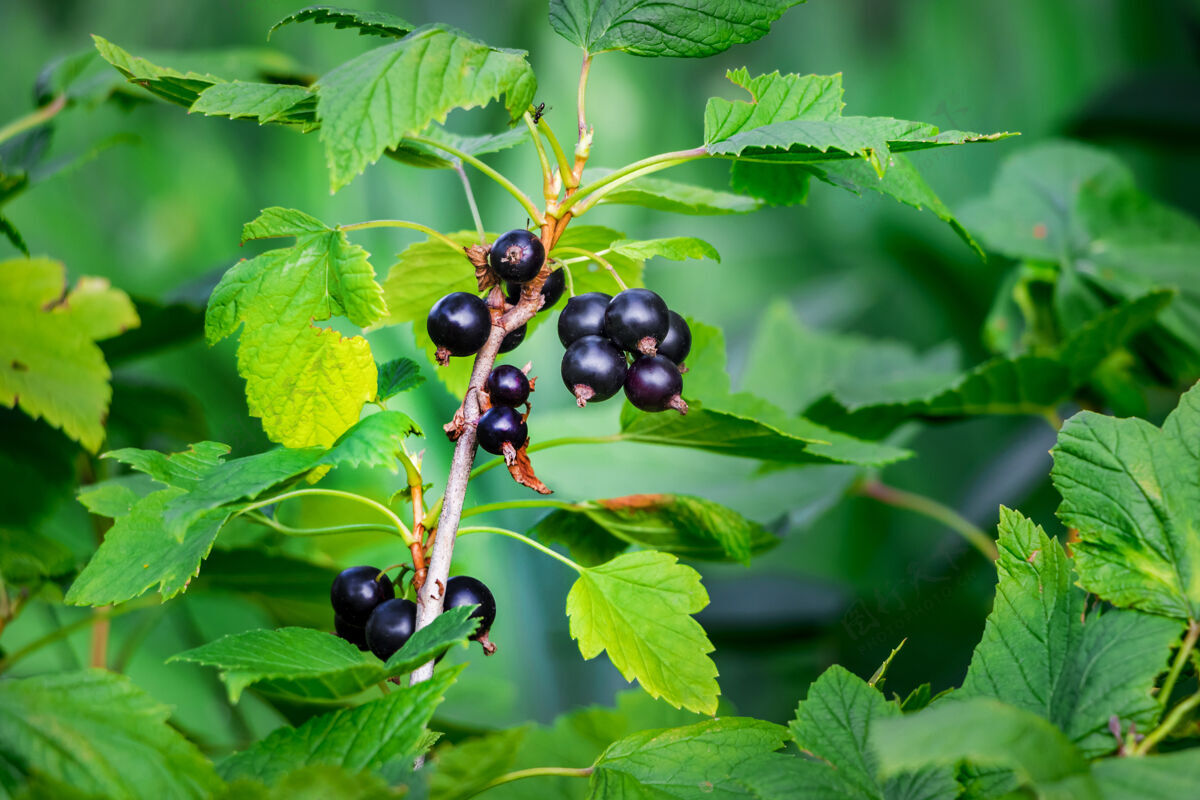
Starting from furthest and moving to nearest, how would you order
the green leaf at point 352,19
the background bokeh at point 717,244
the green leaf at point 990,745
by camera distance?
the background bokeh at point 717,244
the green leaf at point 352,19
the green leaf at point 990,745

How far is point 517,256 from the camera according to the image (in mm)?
305

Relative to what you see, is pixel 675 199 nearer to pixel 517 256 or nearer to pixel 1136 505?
pixel 517 256

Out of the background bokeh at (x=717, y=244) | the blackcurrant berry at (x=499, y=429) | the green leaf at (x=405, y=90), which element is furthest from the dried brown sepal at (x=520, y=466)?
the background bokeh at (x=717, y=244)

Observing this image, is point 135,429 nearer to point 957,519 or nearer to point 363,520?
point 363,520

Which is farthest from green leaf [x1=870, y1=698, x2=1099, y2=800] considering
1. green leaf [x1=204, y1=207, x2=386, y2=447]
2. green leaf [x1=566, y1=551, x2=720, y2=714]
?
green leaf [x1=204, y1=207, x2=386, y2=447]

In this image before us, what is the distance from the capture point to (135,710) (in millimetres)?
274

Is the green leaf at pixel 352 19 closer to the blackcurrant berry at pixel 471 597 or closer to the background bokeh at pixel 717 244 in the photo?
the blackcurrant berry at pixel 471 597

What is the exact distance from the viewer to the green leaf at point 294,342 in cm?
31

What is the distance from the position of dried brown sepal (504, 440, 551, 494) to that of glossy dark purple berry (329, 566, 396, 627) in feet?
0.24

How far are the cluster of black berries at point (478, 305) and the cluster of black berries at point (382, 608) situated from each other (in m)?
0.09

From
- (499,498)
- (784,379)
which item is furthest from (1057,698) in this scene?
(499,498)

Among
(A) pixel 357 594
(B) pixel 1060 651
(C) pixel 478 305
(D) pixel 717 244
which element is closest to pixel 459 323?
(C) pixel 478 305

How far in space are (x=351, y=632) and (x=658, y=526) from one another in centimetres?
14

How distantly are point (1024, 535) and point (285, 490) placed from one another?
27 cm
